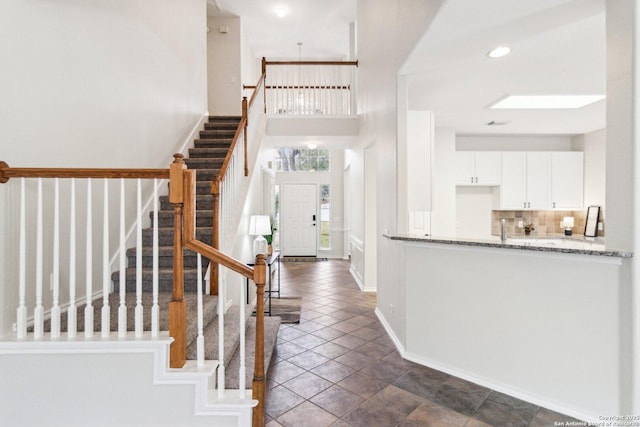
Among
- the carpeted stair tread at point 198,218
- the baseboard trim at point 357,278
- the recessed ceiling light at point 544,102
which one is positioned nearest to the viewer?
the carpeted stair tread at point 198,218

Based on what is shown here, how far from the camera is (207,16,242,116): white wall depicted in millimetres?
6883

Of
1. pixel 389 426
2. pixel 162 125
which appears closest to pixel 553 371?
pixel 389 426

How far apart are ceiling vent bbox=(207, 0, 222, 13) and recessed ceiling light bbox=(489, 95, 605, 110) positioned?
558cm

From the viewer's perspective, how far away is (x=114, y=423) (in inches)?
75.4

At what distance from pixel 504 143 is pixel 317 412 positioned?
18.2 ft

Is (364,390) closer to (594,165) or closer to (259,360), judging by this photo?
(259,360)

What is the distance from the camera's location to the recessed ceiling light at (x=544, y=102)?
12.5 feet

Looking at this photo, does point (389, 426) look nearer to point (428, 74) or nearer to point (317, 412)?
point (317, 412)

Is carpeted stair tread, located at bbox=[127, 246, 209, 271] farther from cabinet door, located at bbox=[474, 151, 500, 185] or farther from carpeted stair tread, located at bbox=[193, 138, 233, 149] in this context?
cabinet door, located at bbox=[474, 151, 500, 185]

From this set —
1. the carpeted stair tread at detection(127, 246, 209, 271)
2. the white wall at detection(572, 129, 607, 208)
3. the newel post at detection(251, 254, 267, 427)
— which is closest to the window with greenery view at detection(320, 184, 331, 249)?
the white wall at detection(572, 129, 607, 208)

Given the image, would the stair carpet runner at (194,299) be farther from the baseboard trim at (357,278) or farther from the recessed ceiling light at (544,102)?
the recessed ceiling light at (544,102)

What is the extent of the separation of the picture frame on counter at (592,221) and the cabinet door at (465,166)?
6.47 feet

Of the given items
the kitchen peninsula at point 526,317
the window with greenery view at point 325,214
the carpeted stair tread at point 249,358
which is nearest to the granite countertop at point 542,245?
the kitchen peninsula at point 526,317

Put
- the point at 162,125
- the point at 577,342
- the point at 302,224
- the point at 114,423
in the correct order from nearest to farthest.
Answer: the point at 114,423, the point at 577,342, the point at 162,125, the point at 302,224
